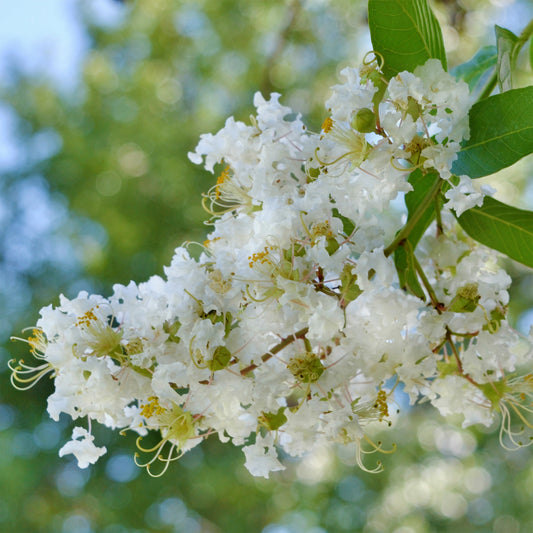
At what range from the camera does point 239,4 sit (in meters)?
4.29

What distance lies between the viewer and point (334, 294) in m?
0.56

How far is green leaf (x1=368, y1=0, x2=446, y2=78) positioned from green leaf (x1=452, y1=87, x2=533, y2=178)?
2.7 inches

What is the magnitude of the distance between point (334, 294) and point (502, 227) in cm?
19

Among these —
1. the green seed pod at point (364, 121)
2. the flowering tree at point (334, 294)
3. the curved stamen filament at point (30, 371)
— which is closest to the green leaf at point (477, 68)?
the flowering tree at point (334, 294)

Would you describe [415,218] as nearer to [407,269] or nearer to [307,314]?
[407,269]

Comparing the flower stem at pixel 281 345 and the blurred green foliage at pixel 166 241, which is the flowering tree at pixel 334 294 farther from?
the blurred green foliage at pixel 166 241

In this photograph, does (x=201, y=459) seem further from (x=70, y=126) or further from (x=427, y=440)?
(x=70, y=126)

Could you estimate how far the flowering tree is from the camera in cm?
55

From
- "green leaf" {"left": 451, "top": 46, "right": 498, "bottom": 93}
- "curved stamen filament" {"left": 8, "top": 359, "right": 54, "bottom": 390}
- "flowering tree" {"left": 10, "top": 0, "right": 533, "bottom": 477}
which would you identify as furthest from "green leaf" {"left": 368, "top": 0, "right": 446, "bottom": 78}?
"curved stamen filament" {"left": 8, "top": 359, "right": 54, "bottom": 390}

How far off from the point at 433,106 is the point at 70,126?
12.9 ft

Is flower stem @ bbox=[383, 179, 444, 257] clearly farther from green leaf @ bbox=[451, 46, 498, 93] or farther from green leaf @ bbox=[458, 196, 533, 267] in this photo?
green leaf @ bbox=[451, 46, 498, 93]

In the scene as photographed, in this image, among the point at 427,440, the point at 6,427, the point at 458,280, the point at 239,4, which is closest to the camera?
the point at 458,280

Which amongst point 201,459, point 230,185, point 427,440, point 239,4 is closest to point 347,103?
point 230,185

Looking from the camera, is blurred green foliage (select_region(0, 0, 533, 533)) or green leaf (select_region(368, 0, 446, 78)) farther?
blurred green foliage (select_region(0, 0, 533, 533))
